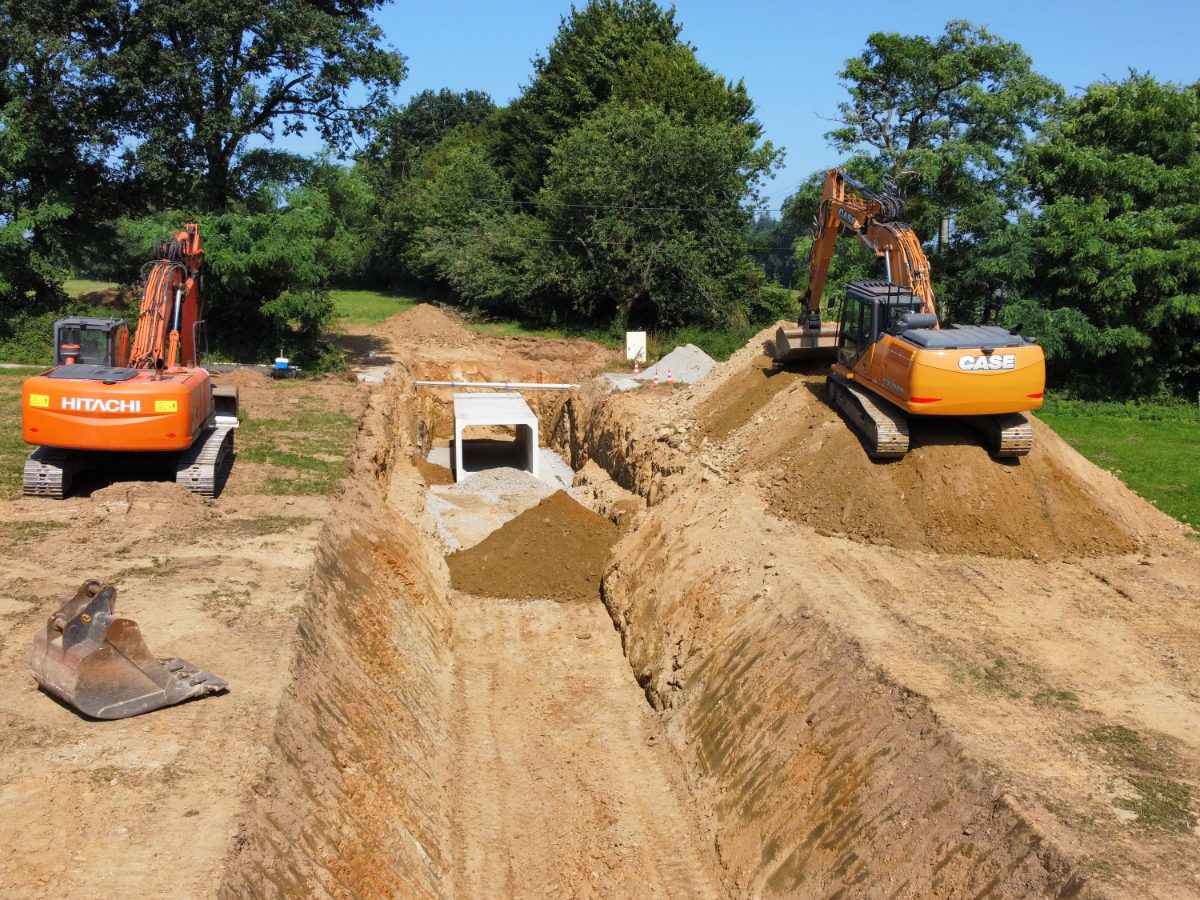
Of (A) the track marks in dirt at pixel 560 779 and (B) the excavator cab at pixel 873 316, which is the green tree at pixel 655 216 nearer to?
(B) the excavator cab at pixel 873 316

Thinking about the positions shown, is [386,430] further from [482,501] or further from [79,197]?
[79,197]

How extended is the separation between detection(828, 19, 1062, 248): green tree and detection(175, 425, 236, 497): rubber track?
73.4 ft

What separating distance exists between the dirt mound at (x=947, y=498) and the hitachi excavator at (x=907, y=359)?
1.24 ft

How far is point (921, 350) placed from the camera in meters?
15.0

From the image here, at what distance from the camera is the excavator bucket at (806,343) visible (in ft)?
72.1

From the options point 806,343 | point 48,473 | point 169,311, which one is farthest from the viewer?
point 806,343

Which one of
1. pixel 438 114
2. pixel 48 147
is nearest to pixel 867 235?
pixel 48 147

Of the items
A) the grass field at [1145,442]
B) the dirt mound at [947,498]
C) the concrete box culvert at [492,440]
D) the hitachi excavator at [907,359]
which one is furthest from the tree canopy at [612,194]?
the dirt mound at [947,498]

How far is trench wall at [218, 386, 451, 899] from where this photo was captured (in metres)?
8.06

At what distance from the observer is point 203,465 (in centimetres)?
1641

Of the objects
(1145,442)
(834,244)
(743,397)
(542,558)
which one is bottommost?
(542,558)

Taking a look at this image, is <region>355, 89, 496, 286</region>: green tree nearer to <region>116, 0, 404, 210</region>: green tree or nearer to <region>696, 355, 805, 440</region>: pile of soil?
<region>116, 0, 404, 210</region>: green tree

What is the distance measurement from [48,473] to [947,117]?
1087 inches

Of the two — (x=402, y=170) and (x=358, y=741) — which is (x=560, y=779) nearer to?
(x=358, y=741)
